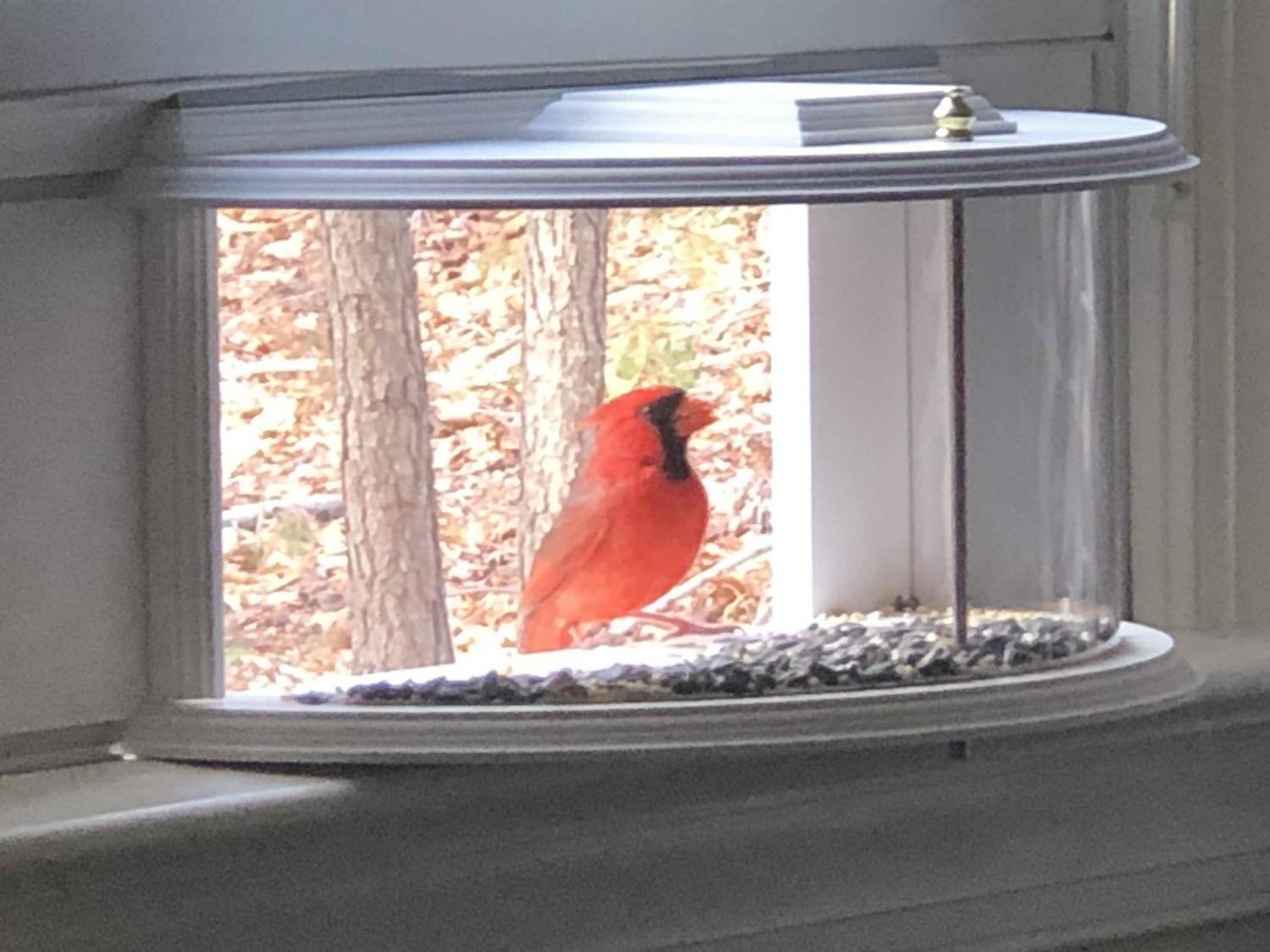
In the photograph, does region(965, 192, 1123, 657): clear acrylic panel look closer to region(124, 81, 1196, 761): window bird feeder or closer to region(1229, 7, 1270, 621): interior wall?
region(124, 81, 1196, 761): window bird feeder

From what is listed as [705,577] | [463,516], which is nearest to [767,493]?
[705,577]

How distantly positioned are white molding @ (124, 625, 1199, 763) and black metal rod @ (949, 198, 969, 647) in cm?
6

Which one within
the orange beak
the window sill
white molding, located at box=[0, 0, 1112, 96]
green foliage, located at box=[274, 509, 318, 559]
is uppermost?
white molding, located at box=[0, 0, 1112, 96]

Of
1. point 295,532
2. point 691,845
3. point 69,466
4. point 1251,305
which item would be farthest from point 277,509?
point 1251,305

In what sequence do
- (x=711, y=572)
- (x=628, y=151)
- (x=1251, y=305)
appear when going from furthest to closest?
1. (x=1251, y=305)
2. (x=711, y=572)
3. (x=628, y=151)

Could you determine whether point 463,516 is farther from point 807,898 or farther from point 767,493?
point 807,898

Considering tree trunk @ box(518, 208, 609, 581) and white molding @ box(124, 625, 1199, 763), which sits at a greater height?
tree trunk @ box(518, 208, 609, 581)

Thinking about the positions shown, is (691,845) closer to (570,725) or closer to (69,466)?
(570,725)

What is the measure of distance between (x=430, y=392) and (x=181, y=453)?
6.1 inches

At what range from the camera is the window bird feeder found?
1.38 metres

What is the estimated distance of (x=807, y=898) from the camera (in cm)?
161

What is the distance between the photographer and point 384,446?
1418mm

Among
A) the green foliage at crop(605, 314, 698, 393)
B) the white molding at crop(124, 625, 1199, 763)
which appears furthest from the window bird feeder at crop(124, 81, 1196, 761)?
the green foliage at crop(605, 314, 698, 393)

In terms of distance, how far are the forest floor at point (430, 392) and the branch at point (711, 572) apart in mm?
103
